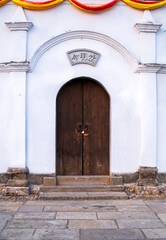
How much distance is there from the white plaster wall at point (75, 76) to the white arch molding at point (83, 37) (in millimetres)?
90

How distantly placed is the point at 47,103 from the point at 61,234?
11.8 ft

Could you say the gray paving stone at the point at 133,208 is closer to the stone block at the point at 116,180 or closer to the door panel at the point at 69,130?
the stone block at the point at 116,180

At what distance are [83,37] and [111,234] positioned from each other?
485 cm

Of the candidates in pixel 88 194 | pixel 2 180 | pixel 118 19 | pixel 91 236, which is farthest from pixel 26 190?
pixel 118 19

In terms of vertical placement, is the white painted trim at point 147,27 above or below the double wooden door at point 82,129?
above

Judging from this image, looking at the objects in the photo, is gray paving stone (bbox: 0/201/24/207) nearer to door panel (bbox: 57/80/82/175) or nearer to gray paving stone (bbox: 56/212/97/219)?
gray paving stone (bbox: 56/212/97/219)

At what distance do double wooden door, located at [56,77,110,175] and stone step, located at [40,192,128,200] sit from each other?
0.67 meters

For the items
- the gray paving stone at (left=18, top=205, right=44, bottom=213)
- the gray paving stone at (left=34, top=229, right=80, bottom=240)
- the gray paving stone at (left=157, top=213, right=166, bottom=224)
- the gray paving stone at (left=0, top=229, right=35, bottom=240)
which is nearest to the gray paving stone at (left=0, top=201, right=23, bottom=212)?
the gray paving stone at (left=18, top=205, right=44, bottom=213)

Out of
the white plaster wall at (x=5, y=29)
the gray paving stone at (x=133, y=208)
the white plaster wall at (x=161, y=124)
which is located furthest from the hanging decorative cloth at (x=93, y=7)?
the gray paving stone at (x=133, y=208)

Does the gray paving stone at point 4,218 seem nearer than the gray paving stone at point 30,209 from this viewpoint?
Yes

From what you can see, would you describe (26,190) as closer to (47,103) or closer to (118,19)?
(47,103)

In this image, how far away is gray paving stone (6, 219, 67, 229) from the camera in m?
5.80

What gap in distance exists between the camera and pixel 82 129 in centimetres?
840

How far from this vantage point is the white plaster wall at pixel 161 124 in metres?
8.23
